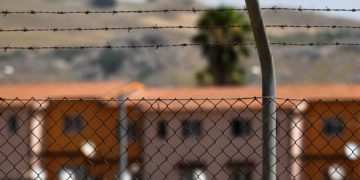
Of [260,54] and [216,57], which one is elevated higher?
[216,57]

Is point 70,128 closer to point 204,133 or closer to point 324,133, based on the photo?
point 204,133

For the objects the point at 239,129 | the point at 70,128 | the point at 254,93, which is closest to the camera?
the point at 239,129

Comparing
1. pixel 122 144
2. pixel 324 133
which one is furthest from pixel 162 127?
pixel 122 144

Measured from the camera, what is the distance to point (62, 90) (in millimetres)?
71188

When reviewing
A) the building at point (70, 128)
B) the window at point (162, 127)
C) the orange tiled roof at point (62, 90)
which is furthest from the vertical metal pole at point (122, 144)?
the orange tiled roof at point (62, 90)

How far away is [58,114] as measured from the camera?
213ft

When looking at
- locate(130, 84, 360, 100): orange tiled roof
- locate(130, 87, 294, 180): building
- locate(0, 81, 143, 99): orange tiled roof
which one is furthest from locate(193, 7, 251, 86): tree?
locate(130, 87, 294, 180): building

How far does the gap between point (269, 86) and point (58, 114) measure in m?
56.6

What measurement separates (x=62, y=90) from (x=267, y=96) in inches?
2478

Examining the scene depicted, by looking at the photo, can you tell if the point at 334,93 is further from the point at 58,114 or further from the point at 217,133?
the point at 58,114

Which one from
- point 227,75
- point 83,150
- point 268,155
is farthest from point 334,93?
point 268,155

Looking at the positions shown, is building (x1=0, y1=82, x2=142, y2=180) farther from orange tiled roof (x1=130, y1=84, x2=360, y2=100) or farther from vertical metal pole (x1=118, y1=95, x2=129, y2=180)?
vertical metal pole (x1=118, y1=95, x2=129, y2=180)

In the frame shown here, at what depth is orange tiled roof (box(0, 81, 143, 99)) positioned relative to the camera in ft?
221

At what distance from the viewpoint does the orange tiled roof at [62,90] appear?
67319mm
